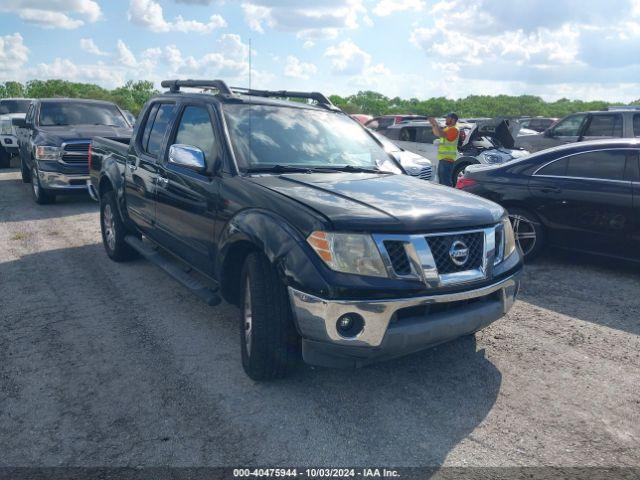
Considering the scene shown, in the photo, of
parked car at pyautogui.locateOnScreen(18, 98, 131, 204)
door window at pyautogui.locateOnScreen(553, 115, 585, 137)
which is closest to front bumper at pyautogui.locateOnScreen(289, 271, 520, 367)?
parked car at pyautogui.locateOnScreen(18, 98, 131, 204)

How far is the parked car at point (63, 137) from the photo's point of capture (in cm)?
979

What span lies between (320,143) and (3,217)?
6.99 meters

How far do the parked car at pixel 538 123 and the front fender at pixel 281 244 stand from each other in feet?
67.5

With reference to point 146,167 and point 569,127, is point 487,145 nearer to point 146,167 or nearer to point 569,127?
point 569,127

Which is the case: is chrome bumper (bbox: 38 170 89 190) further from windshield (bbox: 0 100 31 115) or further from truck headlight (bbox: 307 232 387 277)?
windshield (bbox: 0 100 31 115)

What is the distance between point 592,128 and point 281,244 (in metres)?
Answer: 11.1

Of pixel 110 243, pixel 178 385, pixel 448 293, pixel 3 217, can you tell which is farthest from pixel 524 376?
pixel 3 217

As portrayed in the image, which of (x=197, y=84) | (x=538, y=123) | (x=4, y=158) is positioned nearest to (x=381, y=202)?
(x=197, y=84)

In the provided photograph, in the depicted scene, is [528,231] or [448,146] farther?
[448,146]

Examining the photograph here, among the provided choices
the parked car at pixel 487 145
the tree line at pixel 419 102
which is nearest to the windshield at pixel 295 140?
the parked car at pixel 487 145

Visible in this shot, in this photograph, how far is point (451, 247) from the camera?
3.22 metres

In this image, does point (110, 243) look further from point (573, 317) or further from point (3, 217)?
point (573, 317)

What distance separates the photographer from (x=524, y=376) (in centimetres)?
372

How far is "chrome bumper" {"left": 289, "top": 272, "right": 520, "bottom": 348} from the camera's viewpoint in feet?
9.74
